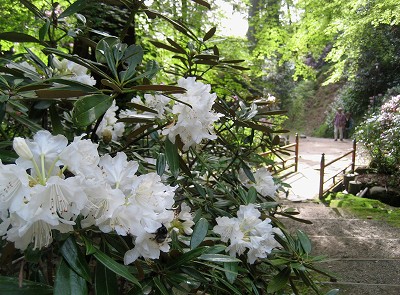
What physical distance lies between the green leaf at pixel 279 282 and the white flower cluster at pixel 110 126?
70cm

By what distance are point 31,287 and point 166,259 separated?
303mm

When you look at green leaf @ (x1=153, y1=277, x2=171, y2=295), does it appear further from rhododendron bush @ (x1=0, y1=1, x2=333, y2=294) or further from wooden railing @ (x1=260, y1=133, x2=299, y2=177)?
wooden railing @ (x1=260, y1=133, x2=299, y2=177)

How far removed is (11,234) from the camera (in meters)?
0.61

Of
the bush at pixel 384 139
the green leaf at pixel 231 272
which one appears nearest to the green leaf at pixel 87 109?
the green leaf at pixel 231 272

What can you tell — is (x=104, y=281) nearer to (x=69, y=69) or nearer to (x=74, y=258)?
(x=74, y=258)

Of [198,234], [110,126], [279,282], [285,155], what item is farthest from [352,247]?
[198,234]

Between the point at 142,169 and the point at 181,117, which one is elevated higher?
the point at 181,117

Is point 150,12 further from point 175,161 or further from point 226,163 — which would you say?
point 226,163

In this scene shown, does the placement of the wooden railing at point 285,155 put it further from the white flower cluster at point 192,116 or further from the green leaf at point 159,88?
the green leaf at point 159,88

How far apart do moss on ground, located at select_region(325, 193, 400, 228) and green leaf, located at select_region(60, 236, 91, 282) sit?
5125mm

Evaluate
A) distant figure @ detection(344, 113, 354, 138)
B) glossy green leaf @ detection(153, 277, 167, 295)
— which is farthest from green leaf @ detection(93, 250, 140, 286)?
distant figure @ detection(344, 113, 354, 138)

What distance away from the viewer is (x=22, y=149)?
619 mm

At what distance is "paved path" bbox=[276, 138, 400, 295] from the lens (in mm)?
2861

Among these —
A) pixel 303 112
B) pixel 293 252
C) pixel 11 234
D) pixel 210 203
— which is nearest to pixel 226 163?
pixel 210 203
